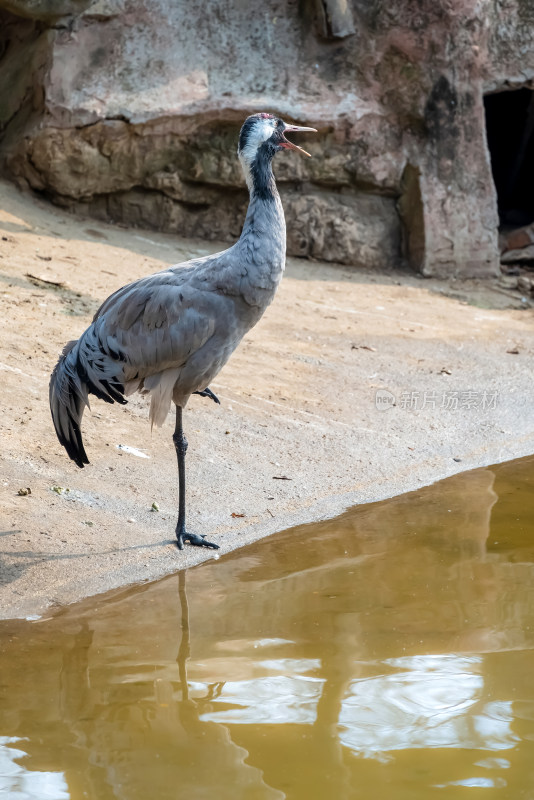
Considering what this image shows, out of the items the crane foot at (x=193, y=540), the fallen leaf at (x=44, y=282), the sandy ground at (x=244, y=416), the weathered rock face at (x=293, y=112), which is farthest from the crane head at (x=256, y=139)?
the weathered rock face at (x=293, y=112)

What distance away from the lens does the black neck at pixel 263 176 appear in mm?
4988

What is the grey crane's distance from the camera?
4875mm

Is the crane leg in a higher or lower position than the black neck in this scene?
lower

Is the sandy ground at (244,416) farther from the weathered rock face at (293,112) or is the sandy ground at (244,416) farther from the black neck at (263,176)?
the black neck at (263,176)

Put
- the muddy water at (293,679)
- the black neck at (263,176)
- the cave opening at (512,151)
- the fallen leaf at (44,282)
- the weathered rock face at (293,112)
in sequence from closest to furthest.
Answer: the muddy water at (293,679), the black neck at (263,176), the fallen leaf at (44,282), the weathered rock face at (293,112), the cave opening at (512,151)

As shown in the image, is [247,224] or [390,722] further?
[247,224]

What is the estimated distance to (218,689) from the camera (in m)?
3.71

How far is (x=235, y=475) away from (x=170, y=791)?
8.91 ft

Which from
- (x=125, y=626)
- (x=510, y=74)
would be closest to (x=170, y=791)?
(x=125, y=626)

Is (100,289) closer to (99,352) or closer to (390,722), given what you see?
(99,352)

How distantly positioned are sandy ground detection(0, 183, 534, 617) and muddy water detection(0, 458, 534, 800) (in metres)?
0.34

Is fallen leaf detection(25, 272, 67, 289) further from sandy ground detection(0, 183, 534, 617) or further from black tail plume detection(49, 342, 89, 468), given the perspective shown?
black tail plume detection(49, 342, 89, 468)

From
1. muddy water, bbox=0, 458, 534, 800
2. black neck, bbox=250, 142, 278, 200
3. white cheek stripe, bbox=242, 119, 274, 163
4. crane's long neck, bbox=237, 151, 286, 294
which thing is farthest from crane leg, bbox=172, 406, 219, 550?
white cheek stripe, bbox=242, 119, 274, 163

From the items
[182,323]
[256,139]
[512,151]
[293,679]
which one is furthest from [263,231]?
[512,151]
